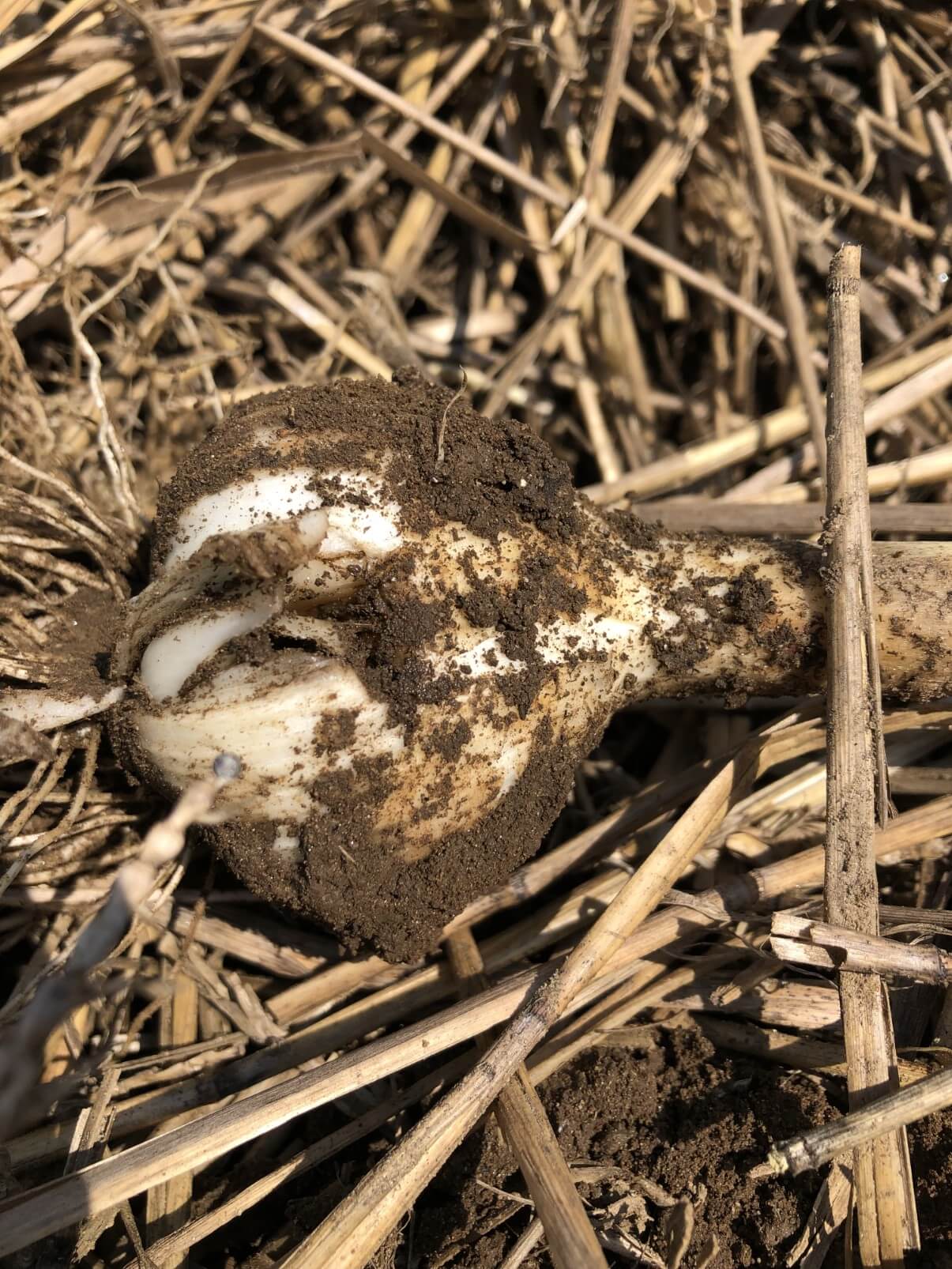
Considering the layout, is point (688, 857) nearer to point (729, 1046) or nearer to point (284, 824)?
point (729, 1046)

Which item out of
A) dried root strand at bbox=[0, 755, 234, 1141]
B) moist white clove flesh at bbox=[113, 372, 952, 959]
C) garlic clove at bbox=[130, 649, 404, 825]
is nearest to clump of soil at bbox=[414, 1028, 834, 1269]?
moist white clove flesh at bbox=[113, 372, 952, 959]

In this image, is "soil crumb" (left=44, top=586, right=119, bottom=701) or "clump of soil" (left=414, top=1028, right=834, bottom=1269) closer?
"clump of soil" (left=414, top=1028, right=834, bottom=1269)

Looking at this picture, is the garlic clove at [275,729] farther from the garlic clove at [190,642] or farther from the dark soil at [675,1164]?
the dark soil at [675,1164]

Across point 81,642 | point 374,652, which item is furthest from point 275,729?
point 81,642

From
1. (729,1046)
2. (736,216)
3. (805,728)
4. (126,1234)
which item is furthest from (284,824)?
(736,216)

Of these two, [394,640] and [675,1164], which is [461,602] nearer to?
[394,640]

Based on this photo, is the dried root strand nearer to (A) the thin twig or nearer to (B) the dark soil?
(B) the dark soil

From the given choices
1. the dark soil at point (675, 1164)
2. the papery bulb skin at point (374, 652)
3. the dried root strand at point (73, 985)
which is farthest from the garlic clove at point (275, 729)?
the dark soil at point (675, 1164)
